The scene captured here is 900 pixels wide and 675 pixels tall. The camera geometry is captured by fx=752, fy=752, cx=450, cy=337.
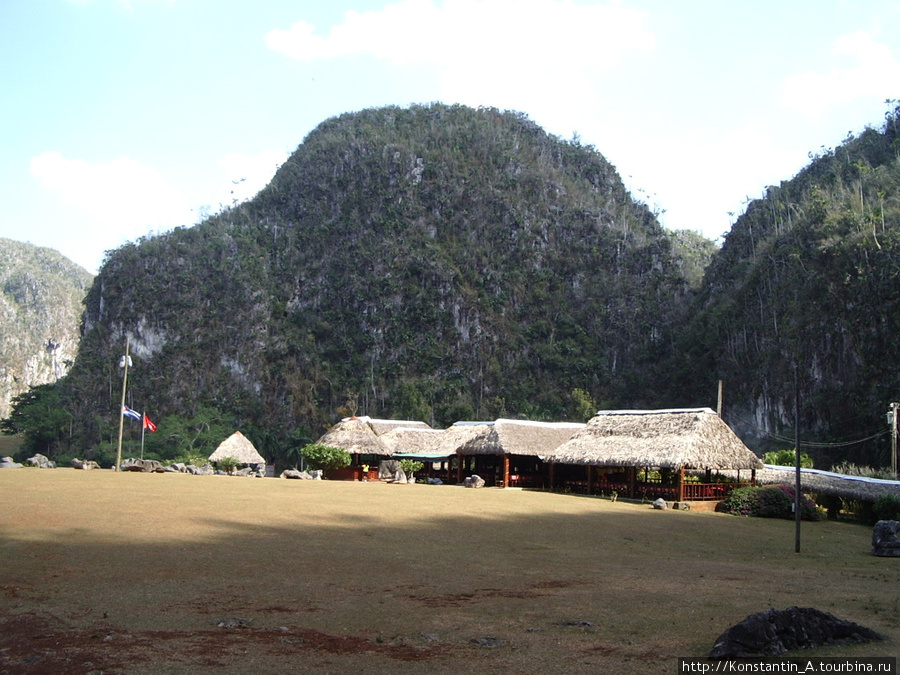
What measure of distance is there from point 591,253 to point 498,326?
1516 cm

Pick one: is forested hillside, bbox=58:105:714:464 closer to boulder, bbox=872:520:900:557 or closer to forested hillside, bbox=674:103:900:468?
forested hillside, bbox=674:103:900:468

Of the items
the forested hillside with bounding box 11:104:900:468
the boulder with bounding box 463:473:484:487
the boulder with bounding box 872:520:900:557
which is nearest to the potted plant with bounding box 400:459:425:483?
the boulder with bounding box 463:473:484:487

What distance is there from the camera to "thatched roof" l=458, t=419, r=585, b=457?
114 feet

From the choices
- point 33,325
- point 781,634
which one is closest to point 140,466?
point 781,634

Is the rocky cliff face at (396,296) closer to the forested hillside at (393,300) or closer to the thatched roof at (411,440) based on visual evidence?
the forested hillside at (393,300)

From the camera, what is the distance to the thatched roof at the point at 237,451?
41531 millimetres

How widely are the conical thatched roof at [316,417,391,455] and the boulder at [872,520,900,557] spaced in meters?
26.9

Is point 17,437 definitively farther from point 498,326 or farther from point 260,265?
point 498,326

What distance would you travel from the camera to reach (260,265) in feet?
276

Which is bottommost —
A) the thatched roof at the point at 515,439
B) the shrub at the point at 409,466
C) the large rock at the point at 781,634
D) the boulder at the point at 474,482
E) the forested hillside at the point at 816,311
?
the boulder at the point at 474,482

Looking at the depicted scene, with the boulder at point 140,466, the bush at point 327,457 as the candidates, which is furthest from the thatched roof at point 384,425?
the boulder at point 140,466

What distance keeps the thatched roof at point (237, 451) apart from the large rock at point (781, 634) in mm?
37473

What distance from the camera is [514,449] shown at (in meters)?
34.6

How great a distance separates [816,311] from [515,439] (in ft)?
102
